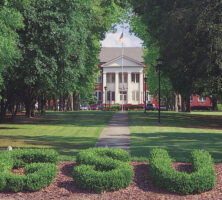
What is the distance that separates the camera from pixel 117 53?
9619 cm

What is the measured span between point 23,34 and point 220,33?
38.4ft

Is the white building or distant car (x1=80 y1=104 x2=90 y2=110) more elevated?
the white building

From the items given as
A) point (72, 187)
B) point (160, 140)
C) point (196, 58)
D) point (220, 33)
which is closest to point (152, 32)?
point (196, 58)

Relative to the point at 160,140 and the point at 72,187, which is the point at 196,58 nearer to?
the point at 160,140

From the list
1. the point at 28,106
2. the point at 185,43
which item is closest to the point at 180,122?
the point at 185,43

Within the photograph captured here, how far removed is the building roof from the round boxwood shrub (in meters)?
85.3

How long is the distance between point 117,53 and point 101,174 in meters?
89.0

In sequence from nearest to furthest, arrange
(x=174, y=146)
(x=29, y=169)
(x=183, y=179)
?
(x=183, y=179)
(x=29, y=169)
(x=174, y=146)

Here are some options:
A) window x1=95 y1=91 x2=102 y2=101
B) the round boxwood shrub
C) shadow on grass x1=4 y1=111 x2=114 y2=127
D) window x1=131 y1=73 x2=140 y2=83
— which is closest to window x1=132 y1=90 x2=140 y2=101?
window x1=131 y1=73 x2=140 y2=83

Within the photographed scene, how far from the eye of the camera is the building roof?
94438 millimetres

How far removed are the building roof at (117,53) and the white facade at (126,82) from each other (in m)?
4.73

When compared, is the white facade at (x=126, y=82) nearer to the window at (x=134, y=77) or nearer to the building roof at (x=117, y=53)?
the window at (x=134, y=77)

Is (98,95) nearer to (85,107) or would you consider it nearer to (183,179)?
(85,107)

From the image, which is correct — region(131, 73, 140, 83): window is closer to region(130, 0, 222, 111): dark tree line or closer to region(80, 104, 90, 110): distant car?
region(80, 104, 90, 110): distant car
